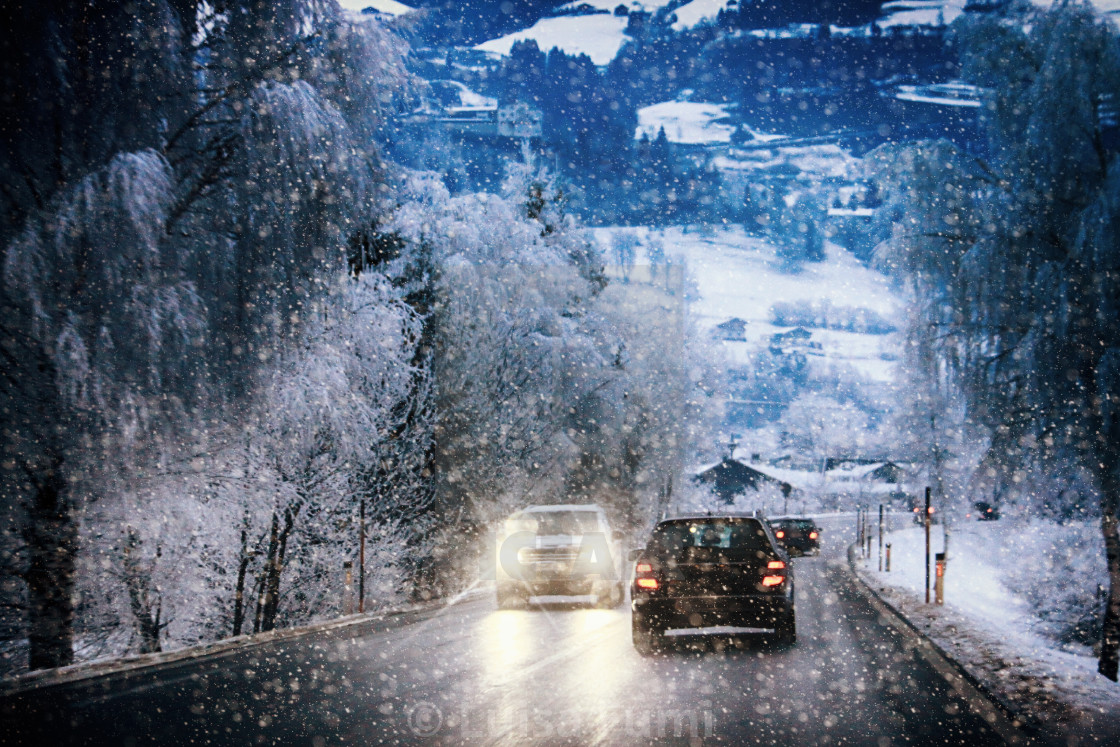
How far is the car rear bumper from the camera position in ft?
37.6

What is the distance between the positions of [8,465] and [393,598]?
50.1 feet

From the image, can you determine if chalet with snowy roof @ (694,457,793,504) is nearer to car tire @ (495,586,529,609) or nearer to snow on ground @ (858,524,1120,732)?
snow on ground @ (858,524,1120,732)

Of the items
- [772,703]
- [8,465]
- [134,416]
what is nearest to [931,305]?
[772,703]

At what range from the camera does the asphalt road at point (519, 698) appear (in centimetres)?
660

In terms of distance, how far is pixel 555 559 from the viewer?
1641cm

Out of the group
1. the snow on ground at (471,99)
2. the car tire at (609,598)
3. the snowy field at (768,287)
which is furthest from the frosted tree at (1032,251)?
the snowy field at (768,287)

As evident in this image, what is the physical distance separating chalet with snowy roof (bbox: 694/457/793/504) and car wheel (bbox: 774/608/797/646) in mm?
90200

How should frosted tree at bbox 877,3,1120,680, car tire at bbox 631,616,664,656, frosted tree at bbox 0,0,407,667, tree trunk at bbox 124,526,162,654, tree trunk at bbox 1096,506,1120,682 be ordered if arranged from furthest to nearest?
tree trunk at bbox 124,526,162,654
frosted tree at bbox 877,3,1120,680
car tire at bbox 631,616,664,656
tree trunk at bbox 1096,506,1120,682
frosted tree at bbox 0,0,407,667

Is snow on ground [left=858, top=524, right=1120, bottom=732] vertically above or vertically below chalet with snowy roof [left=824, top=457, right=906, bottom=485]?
above

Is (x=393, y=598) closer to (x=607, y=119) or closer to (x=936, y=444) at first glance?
(x=936, y=444)

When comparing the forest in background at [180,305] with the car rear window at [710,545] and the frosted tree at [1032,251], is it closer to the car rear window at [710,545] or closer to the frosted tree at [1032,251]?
the car rear window at [710,545]

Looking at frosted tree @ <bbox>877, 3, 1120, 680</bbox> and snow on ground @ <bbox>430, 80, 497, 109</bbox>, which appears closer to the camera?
frosted tree @ <bbox>877, 3, 1120, 680</bbox>

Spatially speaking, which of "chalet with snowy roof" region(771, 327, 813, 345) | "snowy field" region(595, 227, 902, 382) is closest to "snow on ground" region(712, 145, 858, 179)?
"snowy field" region(595, 227, 902, 382)

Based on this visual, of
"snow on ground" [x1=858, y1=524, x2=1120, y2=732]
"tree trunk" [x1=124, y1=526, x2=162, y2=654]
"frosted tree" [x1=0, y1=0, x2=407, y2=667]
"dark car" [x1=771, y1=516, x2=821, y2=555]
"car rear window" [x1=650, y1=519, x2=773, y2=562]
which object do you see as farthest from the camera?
"dark car" [x1=771, y1=516, x2=821, y2=555]
